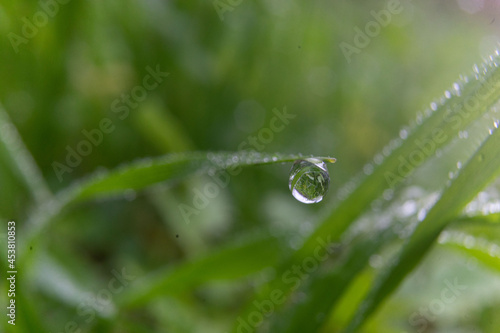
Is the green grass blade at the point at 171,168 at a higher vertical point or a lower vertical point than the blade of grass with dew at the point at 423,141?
lower

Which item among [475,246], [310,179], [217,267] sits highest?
[475,246]

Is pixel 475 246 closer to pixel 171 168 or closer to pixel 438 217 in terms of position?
pixel 438 217

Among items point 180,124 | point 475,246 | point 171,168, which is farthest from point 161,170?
point 180,124

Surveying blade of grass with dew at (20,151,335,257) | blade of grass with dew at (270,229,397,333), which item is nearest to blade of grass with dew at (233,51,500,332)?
blade of grass with dew at (270,229,397,333)

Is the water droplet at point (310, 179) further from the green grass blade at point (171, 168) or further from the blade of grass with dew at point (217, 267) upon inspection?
the blade of grass with dew at point (217, 267)

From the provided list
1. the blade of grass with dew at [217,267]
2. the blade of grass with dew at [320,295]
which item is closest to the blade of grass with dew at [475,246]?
the blade of grass with dew at [320,295]
